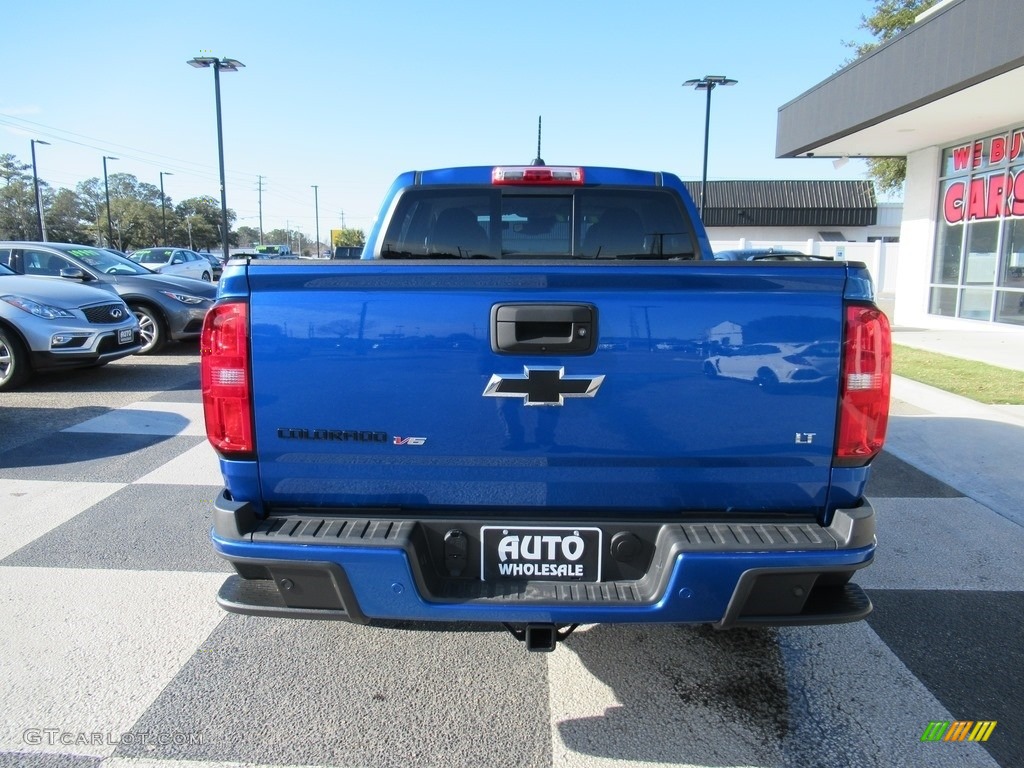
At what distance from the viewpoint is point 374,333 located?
2.10 meters

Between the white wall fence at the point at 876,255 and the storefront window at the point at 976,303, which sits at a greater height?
the white wall fence at the point at 876,255

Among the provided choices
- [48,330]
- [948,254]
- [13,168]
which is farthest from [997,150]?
[13,168]

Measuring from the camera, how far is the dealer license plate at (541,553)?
2.18m

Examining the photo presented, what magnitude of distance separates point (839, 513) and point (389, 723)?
1.71 meters

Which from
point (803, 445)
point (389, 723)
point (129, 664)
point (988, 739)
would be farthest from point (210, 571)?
point (988, 739)

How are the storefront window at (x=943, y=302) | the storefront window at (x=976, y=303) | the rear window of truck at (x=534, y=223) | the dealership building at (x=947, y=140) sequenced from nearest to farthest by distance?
the rear window of truck at (x=534, y=223), the dealership building at (x=947, y=140), the storefront window at (x=976, y=303), the storefront window at (x=943, y=302)

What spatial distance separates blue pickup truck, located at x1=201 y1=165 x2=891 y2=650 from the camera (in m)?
2.08

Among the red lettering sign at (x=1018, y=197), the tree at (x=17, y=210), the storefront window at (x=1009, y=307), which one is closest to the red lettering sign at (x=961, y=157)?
the red lettering sign at (x=1018, y=197)

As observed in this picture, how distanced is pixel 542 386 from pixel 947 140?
1648cm

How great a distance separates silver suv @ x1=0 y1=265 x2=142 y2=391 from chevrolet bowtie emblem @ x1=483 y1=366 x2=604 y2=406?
7171mm

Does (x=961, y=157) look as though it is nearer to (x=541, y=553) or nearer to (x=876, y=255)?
(x=876, y=255)

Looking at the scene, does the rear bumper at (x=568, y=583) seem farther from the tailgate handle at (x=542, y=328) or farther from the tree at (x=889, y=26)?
the tree at (x=889, y=26)

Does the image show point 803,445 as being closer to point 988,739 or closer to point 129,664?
point 988,739

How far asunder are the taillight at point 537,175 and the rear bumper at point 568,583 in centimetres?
171
